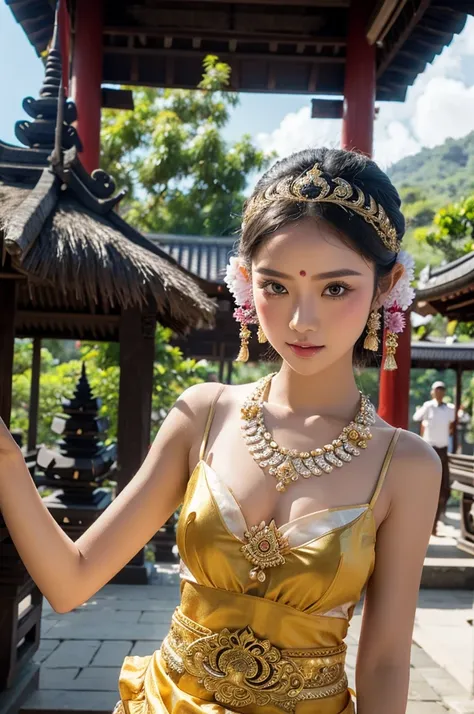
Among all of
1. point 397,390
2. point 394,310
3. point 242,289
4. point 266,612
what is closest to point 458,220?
point 397,390

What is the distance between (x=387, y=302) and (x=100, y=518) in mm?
891

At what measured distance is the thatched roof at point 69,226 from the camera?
14.1ft

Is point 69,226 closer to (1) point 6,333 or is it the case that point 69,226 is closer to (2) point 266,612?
(1) point 6,333

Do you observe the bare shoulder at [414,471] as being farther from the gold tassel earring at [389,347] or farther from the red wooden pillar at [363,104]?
the red wooden pillar at [363,104]

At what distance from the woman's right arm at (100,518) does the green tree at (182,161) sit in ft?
44.6

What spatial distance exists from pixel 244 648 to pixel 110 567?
0.38 m

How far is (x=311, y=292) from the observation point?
1557 mm

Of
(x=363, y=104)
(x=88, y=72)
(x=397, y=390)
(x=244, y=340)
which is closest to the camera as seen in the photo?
(x=244, y=340)

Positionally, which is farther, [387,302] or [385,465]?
[387,302]

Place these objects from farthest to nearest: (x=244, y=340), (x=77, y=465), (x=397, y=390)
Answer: (x=397, y=390), (x=77, y=465), (x=244, y=340)

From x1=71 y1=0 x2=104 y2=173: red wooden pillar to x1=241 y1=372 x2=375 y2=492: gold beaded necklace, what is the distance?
6.93 m

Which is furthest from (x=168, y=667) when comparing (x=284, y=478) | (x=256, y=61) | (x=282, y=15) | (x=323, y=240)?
(x=256, y=61)

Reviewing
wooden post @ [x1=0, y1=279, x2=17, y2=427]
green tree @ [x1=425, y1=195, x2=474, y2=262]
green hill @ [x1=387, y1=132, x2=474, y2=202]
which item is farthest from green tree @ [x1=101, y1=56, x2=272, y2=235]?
green hill @ [x1=387, y1=132, x2=474, y2=202]

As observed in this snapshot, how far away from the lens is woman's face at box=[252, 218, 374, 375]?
155cm
